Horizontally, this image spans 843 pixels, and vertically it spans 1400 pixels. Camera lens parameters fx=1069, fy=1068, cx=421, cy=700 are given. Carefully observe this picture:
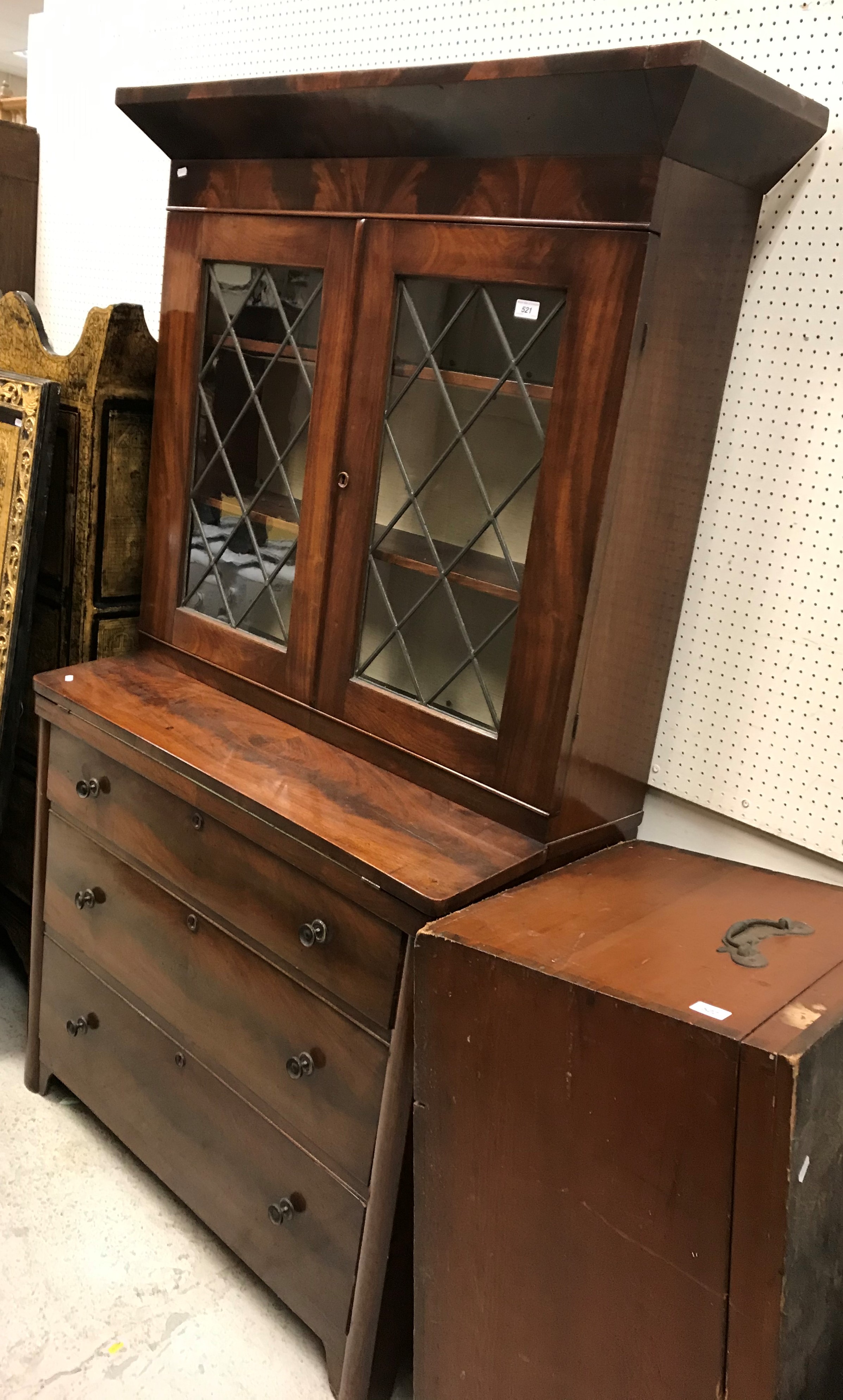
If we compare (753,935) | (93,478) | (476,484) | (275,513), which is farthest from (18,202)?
(753,935)

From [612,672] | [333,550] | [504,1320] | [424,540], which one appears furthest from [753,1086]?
[333,550]

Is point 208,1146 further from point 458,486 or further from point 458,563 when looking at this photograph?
point 458,486

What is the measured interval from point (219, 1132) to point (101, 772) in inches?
25.5

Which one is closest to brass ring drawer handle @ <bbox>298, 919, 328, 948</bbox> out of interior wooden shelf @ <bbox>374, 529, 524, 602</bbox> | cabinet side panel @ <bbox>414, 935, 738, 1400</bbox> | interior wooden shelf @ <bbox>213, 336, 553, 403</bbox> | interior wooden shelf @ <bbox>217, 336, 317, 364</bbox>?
cabinet side panel @ <bbox>414, 935, 738, 1400</bbox>

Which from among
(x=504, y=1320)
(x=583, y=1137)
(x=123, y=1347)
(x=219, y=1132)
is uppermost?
(x=583, y=1137)

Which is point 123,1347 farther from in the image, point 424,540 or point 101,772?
point 424,540

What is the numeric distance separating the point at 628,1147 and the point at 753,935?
0.30m

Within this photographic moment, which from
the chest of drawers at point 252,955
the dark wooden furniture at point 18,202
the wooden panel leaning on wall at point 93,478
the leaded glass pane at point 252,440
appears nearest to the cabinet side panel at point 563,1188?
the chest of drawers at point 252,955

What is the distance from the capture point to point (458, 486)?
61.3 inches

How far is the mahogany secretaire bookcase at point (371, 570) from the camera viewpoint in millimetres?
1355

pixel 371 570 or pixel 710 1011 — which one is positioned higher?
pixel 371 570

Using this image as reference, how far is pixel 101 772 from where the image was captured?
1.91 metres

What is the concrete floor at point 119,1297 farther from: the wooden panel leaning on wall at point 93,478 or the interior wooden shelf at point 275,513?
A: the interior wooden shelf at point 275,513

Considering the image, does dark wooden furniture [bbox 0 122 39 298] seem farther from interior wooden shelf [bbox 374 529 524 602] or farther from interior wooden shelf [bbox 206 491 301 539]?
interior wooden shelf [bbox 374 529 524 602]
